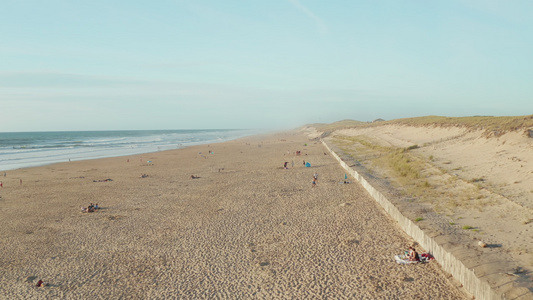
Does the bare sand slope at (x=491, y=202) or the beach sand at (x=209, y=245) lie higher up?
the bare sand slope at (x=491, y=202)

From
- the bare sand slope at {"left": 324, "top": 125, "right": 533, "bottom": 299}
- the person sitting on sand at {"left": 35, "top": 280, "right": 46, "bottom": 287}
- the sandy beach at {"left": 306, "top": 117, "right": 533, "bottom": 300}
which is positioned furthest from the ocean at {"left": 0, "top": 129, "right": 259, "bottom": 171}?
the bare sand slope at {"left": 324, "top": 125, "right": 533, "bottom": 299}

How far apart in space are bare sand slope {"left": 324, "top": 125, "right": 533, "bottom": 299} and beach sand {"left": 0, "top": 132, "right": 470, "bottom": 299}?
108 cm

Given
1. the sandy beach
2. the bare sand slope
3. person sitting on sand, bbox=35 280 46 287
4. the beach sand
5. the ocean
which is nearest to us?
the bare sand slope

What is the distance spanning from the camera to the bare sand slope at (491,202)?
7.94m

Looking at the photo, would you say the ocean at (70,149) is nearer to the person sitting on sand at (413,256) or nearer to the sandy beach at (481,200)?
the sandy beach at (481,200)

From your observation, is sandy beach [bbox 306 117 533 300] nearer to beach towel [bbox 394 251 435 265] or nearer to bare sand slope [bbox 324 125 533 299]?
bare sand slope [bbox 324 125 533 299]

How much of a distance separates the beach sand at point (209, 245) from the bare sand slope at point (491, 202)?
1079 mm

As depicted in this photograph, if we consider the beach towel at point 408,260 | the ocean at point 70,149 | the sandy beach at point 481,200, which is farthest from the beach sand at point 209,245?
the ocean at point 70,149

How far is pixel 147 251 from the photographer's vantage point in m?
11.5

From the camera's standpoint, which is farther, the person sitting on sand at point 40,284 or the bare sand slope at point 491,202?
the person sitting on sand at point 40,284

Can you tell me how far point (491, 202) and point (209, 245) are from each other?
10.2 metres

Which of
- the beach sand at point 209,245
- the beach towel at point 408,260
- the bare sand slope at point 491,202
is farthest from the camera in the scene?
the beach towel at point 408,260

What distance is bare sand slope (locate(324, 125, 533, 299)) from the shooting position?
7.94 meters

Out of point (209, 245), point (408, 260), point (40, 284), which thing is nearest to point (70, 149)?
point (209, 245)
